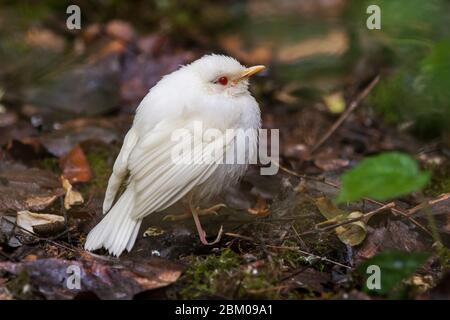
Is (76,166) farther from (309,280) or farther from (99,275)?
(309,280)

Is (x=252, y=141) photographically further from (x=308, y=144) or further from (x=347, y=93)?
(x=347, y=93)

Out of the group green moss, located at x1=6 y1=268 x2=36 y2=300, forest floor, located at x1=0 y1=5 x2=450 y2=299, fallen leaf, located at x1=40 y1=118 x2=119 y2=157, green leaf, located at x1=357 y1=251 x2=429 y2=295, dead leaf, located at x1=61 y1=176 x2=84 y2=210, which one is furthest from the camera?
fallen leaf, located at x1=40 y1=118 x2=119 y2=157

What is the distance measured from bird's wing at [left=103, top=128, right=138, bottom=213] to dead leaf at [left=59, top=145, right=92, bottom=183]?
0.83 meters

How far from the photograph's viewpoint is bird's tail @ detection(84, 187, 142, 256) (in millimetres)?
3549

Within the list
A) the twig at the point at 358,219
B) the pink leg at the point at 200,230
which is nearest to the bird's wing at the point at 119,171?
the pink leg at the point at 200,230

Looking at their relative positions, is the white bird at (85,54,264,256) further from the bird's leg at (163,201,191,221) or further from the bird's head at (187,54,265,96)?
the bird's leg at (163,201,191,221)

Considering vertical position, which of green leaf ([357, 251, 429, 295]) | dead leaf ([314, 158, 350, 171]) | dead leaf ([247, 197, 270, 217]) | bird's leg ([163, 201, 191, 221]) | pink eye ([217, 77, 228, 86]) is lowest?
green leaf ([357, 251, 429, 295])

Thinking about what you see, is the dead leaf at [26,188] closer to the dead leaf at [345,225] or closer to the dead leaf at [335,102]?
the dead leaf at [345,225]

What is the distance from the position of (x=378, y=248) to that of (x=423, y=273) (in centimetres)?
26

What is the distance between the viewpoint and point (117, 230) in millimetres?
3580

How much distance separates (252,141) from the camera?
12.6 feet

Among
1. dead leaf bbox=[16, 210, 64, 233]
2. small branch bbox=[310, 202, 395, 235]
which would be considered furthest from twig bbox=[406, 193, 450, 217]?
dead leaf bbox=[16, 210, 64, 233]
